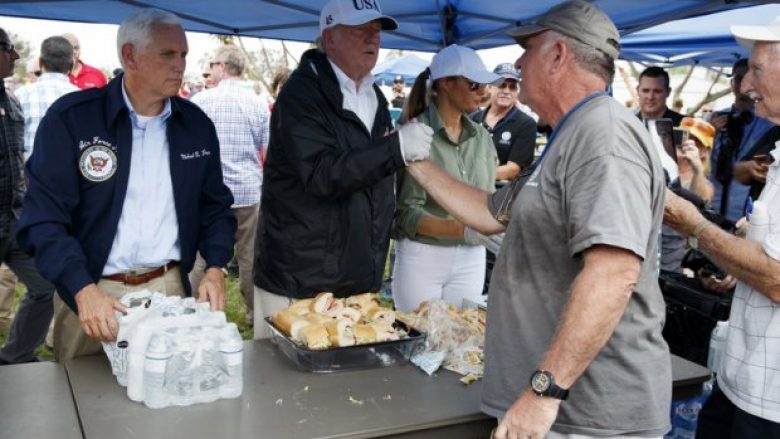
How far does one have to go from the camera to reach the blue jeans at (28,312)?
169 inches

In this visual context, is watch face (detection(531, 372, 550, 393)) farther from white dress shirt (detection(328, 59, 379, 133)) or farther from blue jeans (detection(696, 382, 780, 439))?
white dress shirt (detection(328, 59, 379, 133))

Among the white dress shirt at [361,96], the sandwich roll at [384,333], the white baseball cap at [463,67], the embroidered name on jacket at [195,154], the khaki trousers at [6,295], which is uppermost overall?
the white baseball cap at [463,67]

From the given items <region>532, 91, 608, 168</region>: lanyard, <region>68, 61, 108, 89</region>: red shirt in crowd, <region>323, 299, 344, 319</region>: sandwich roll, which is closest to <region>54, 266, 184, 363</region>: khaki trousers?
<region>323, 299, 344, 319</region>: sandwich roll

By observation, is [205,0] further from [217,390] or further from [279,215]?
[217,390]

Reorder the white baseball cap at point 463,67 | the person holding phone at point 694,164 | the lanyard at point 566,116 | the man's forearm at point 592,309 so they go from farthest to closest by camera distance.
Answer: the person holding phone at point 694,164 → the white baseball cap at point 463,67 → the lanyard at point 566,116 → the man's forearm at point 592,309

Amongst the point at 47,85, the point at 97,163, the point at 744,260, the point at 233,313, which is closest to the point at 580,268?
the point at 744,260

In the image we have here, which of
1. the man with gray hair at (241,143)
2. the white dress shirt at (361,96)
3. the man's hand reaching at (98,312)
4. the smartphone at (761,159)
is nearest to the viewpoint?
the man's hand reaching at (98,312)

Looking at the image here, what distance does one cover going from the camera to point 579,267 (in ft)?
5.39

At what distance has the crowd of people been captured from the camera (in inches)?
63.0

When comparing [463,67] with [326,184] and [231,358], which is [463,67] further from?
[231,358]

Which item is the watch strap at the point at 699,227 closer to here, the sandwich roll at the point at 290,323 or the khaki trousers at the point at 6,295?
the sandwich roll at the point at 290,323

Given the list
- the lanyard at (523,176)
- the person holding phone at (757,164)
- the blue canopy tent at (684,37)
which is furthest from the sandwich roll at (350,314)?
the blue canopy tent at (684,37)

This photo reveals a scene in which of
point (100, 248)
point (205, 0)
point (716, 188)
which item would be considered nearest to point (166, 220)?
point (100, 248)

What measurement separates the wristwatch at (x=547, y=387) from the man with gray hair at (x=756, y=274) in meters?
0.74
